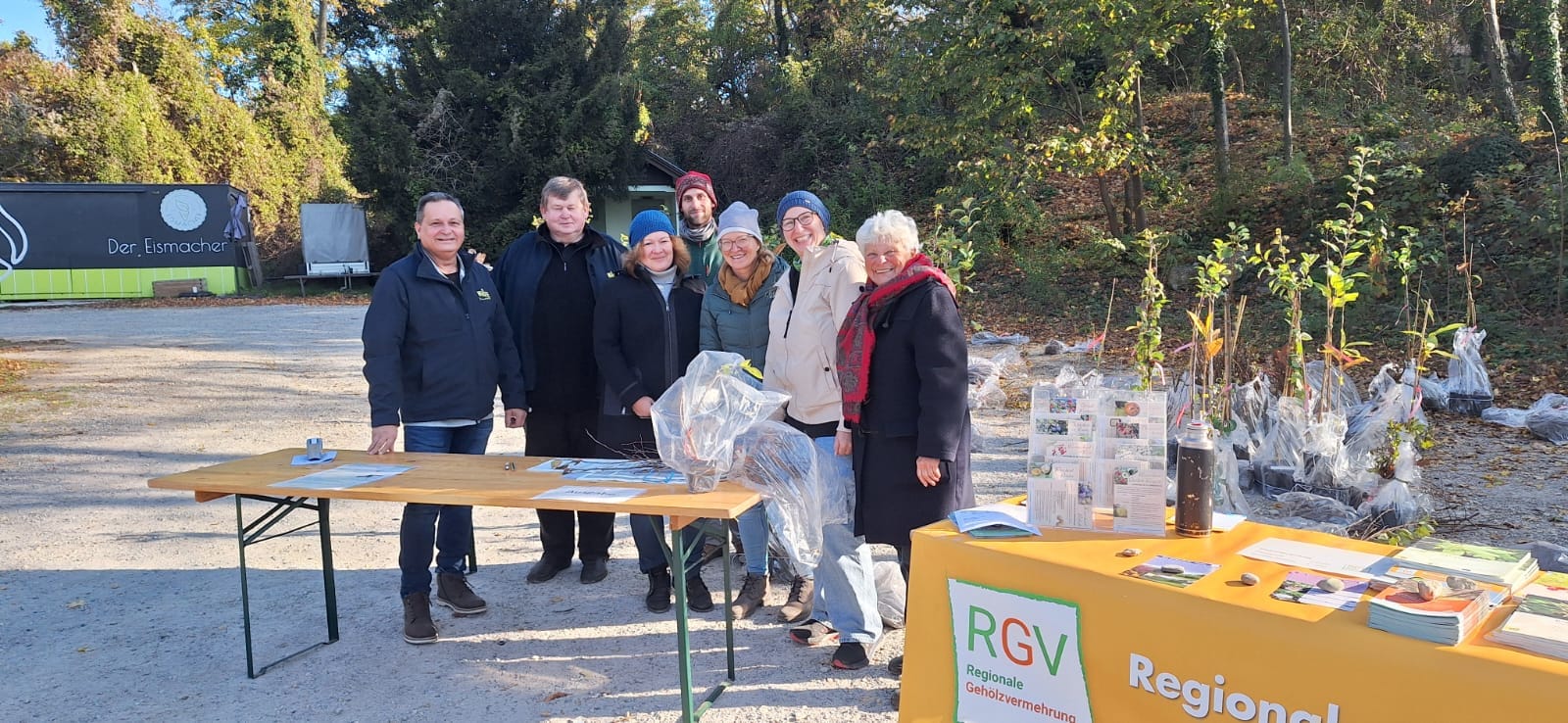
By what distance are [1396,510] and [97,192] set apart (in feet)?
70.6

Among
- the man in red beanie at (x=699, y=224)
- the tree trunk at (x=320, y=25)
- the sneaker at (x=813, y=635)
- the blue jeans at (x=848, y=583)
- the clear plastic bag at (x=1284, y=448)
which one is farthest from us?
the tree trunk at (x=320, y=25)

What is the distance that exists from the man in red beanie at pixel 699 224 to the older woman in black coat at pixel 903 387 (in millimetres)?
1066

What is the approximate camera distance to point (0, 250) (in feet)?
58.9

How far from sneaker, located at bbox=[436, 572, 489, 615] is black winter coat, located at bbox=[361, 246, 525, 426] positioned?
66cm

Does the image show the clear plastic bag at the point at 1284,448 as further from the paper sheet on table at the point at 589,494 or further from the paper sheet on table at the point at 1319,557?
the paper sheet on table at the point at 589,494

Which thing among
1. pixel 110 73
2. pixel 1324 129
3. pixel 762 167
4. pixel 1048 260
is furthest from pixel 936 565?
pixel 110 73

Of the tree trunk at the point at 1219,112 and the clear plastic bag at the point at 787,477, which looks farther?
the tree trunk at the point at 1219,112

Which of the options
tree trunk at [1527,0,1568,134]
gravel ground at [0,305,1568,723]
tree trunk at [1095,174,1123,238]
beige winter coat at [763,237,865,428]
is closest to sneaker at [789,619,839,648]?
gravel ground at [0,305,1568,723]

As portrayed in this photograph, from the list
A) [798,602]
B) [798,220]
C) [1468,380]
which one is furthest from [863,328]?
[1468,380]

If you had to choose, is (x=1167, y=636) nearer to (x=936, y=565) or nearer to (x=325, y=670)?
(x=936, y=565)

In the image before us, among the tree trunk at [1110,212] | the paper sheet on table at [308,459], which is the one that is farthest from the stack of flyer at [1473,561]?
the tree trunk at [1110,212]

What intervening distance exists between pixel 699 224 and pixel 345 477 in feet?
5.46

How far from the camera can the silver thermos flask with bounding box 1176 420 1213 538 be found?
214cm

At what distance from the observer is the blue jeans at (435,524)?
348cm
